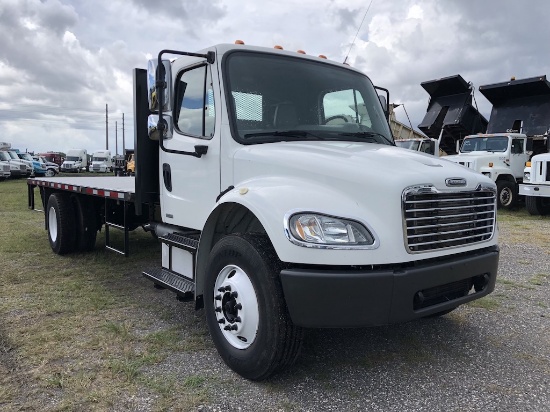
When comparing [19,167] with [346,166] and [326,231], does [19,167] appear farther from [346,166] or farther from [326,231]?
[326,231]

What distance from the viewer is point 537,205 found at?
12703mm

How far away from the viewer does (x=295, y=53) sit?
4324 mm

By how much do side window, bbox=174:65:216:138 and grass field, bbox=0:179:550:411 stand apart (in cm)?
177

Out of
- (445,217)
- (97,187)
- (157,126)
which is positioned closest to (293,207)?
(445,217)

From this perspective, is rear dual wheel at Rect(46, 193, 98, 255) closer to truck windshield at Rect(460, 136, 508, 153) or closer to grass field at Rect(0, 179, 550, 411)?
grass field at Rect(0, 179, 550, 411)

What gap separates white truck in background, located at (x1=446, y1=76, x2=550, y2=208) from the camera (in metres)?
14.0

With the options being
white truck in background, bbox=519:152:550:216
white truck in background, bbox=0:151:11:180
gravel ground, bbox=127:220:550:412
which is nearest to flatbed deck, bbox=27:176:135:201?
gravel ground, bbox=127:220:550:412

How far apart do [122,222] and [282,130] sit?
11.0 ft

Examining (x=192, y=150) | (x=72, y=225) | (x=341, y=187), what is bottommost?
(x=72, y=225)

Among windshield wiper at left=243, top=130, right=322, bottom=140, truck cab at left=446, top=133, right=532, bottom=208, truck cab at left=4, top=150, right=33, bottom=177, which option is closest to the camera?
windshield wiper at left=243, top=130, right=322, bottom=140

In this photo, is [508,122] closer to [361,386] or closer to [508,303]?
[508,303]

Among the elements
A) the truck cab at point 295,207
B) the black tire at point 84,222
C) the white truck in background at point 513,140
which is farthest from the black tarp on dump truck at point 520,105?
the black tire at point 84,222

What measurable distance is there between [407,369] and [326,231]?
1.38 metres

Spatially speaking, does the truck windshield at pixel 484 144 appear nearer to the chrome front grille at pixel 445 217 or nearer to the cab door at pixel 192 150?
the chrome front grille at pixel 445 217
